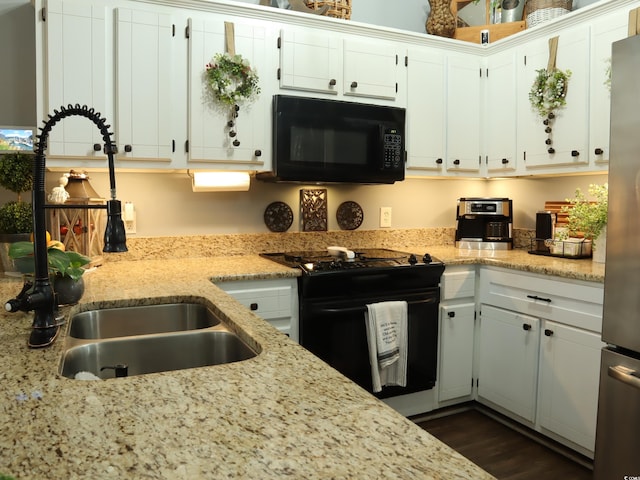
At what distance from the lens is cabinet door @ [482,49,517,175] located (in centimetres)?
298

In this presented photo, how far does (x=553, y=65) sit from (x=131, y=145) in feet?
7.28

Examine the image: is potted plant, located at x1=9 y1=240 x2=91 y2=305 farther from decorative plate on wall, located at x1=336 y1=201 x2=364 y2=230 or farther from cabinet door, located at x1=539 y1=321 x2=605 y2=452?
cabinet door, located at x1=539 y1=321 x2=605 y2=452

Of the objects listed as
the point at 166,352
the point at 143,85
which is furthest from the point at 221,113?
the point at 166,352

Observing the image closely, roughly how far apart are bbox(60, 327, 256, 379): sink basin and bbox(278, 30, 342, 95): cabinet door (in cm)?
164

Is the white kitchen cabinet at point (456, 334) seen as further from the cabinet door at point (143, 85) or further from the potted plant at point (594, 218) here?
the cabinet door at point (143, 85)

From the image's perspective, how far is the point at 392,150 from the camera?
281 centimetres

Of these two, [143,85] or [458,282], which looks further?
[458,282]

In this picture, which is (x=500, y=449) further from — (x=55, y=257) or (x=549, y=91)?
(x=55, y=257)

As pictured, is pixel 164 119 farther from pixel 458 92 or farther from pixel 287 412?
pixel 287 412

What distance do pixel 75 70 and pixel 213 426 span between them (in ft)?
6.70

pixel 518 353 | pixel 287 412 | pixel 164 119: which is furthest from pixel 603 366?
pixel 164 119

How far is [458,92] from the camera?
10.1ft

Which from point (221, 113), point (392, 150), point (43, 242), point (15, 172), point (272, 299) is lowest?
point (272, 299)

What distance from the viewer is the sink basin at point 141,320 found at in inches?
62.2
